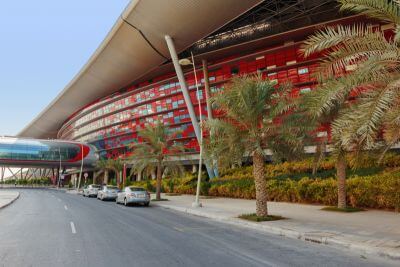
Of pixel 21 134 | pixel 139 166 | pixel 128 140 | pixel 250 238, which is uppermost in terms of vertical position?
pixel 21 134

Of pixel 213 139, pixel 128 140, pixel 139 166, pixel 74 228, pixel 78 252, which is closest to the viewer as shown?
pixel 78 252

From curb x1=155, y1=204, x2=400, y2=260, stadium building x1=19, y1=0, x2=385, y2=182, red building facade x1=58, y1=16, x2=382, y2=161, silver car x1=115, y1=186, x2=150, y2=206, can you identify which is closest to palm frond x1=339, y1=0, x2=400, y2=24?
curb x1=155, y1=204, x2=400, y2=260

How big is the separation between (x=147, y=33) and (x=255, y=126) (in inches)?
975

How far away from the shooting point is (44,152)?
268ft

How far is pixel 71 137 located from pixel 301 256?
92.9 m

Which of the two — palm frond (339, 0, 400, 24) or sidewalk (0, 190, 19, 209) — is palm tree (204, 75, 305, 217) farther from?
sidewalk (0, 190, 19, 209)

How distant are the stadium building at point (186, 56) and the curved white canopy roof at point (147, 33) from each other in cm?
10

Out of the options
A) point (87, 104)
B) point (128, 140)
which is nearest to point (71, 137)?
point (87, 104)

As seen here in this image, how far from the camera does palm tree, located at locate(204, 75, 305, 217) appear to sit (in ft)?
45.2

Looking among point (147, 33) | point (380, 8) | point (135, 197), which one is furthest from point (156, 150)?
point (380, 8)

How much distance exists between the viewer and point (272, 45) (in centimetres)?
4278

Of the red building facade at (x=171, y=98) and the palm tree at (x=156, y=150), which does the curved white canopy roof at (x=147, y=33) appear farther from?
the palm tree at (x=156, y=150)

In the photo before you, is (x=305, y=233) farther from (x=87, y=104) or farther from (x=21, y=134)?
(x=21, y=134)

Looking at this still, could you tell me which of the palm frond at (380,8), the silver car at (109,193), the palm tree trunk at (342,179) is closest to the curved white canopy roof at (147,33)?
the silver car at (109,193)
